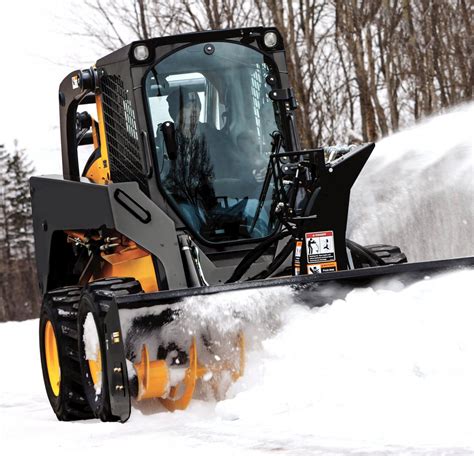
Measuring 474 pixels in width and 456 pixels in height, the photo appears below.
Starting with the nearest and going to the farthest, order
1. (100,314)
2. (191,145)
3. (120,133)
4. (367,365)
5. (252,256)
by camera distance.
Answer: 1. (367,365)
2. (100,314)
3. (252,256)
4. (191,145)
5. (120,133)

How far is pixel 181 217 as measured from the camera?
618 cm

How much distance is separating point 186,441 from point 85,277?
2.75 meters

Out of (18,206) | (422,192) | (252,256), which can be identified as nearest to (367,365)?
(252,256)

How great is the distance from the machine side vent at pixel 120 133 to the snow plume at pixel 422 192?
3504mm

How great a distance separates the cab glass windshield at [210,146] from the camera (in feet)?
20.4

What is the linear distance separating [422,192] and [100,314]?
15.9 feet

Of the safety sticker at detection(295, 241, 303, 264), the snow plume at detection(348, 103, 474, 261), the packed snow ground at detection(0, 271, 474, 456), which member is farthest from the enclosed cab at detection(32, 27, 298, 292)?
the snow plume at detection(348, 103, 474, 261)

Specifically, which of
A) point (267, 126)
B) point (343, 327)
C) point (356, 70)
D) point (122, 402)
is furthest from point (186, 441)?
point (356, 70)

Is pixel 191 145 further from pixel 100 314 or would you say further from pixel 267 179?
pixel 100 314

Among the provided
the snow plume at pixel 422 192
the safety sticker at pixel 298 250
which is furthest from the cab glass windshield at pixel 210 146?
the snow plume at pixel 422 192

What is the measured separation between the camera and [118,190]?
19.3 ft

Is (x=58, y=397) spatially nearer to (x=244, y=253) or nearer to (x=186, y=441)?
(x=244, y=253)

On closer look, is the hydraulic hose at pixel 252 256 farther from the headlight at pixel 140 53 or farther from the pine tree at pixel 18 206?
the pine tree at pixel 18 206

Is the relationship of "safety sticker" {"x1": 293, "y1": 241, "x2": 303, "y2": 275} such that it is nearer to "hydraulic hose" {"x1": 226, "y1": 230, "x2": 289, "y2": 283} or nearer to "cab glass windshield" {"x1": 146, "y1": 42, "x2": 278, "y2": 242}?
"hydraulic hose" {"x1": 226, "y1": 230, "x2": 289, "y2": 283}
